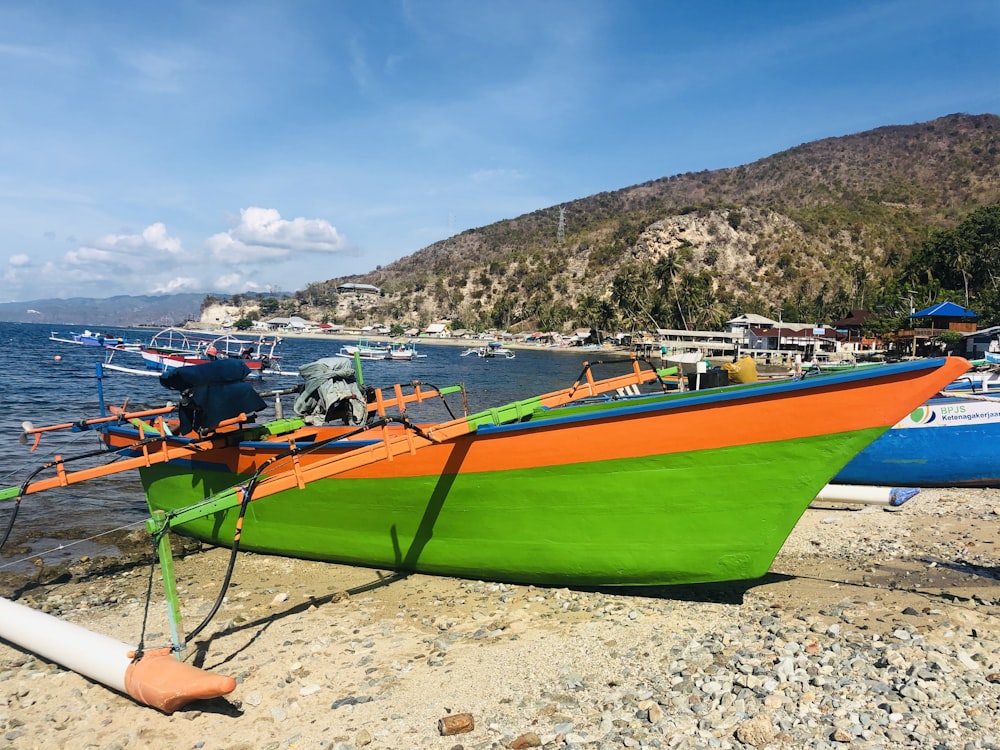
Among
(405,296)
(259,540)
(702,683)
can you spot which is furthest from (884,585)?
(405,296)

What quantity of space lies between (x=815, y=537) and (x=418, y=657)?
6.13 meters

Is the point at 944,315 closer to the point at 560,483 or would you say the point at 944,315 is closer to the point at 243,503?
the point at 560,483

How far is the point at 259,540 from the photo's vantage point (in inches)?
366

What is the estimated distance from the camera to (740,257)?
127m

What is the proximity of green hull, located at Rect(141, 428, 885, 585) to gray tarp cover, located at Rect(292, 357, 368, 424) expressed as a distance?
A: 53.7 inches

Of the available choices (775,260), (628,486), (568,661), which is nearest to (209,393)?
(628,486)

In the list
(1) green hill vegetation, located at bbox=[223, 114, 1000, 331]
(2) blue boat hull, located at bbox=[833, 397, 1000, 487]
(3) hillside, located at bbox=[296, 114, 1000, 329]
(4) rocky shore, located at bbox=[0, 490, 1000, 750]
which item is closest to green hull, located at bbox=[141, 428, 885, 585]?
(4) rocky shore, located at bbox=[0, 490, 1000, 750]

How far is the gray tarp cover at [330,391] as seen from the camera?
9164 mm

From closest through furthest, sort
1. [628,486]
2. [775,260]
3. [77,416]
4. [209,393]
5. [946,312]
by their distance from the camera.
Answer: [628,486] < [209,393] < [77,416] < [946,312] < [775,260]

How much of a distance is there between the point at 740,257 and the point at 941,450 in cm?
12443

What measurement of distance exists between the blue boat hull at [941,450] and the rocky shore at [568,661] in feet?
13.3

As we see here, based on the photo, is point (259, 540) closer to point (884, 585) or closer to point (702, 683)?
point (702, 683)

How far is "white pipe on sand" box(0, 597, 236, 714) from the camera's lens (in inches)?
205

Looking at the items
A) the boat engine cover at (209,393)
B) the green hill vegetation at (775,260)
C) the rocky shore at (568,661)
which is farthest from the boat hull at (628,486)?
the green hill vegetation at (775,260)
